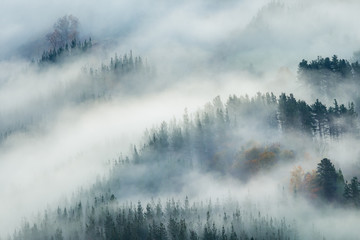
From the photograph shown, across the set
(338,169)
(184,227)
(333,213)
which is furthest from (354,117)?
(184,227)

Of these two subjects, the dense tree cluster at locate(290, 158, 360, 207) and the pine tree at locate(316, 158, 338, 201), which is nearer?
the dense tree cluster at locate(290, 158, 360, 207)

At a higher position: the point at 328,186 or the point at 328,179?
the point at 328,179

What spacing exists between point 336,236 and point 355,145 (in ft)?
156

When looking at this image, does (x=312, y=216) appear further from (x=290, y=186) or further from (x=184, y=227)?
(x=184, y=227)

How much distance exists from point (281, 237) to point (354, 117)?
59.9 metres

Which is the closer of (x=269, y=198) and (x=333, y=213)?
(x=333, y=213)

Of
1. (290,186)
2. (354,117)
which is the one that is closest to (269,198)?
(290,186)

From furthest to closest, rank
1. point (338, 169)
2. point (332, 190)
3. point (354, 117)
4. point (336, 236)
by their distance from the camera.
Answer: point (354, 117) < point (338, 169) < point (332, 190) < point (336, 236)

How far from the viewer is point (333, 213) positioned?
16500cm

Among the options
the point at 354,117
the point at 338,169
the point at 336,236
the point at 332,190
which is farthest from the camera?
the point at 354,117

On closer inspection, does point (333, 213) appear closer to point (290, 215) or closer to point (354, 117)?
point (290, 215)

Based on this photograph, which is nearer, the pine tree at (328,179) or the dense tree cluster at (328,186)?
the dense tree cluster at (328,186)

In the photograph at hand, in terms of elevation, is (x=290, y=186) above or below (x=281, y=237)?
above

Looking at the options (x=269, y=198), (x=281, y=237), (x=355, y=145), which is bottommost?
(x=281, y=237)
